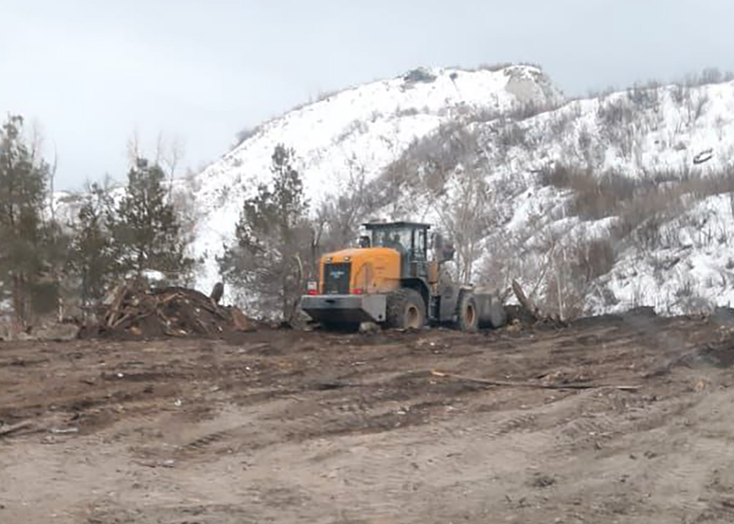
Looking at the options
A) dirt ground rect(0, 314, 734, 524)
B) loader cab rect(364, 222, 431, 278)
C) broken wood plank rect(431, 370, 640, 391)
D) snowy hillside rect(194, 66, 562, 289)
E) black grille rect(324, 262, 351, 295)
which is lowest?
dirt ground rect(0, 314, 734, 524)

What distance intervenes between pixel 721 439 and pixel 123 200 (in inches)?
1178

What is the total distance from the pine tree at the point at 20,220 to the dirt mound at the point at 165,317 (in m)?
12.2

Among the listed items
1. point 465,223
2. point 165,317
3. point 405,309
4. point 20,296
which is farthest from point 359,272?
point 465,223

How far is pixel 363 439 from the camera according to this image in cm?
793

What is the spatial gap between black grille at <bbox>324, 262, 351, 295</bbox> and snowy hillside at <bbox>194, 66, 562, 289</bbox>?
5501cm

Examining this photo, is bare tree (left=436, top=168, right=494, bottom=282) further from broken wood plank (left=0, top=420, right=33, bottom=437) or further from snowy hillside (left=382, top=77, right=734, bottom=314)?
broken wood plank (left=0, top=420, right=33, bottom=437)

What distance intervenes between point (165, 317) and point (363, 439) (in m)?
11.5

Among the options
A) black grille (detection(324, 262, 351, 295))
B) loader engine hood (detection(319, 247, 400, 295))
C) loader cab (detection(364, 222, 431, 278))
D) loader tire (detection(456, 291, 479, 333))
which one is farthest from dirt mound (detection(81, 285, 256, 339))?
loader tire (detection(456, 291, 479, 333))

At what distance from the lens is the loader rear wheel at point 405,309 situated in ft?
62.2

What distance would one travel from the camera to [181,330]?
60.5 feet

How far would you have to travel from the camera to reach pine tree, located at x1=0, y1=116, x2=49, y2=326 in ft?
104

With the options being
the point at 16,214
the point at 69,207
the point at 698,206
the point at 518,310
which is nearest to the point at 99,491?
the point at 518,310

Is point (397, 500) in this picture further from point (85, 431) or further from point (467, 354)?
point (467, 354)

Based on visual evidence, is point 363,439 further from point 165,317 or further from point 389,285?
point 389,285
